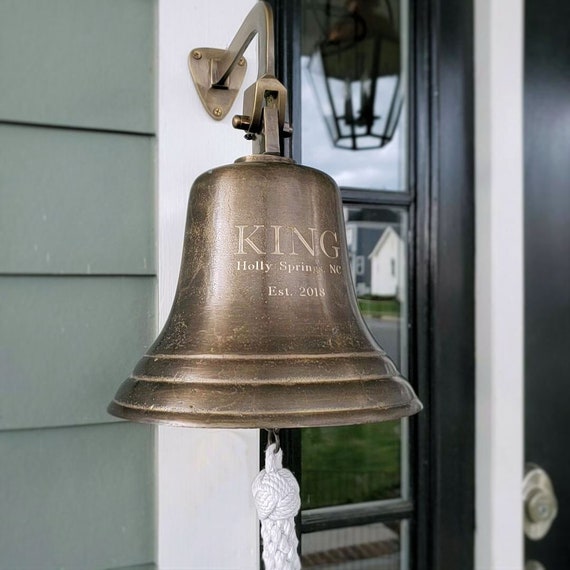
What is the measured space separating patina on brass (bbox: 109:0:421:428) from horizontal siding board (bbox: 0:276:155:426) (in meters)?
0.15

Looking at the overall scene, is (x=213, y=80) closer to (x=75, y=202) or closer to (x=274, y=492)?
(x=75, y=202)

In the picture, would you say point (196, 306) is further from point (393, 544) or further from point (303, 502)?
point (393, 544)

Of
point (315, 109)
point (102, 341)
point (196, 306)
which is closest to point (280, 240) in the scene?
point (196, 306)

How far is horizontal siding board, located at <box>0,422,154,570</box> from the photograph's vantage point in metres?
0.72

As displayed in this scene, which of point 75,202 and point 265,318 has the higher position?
point 75,202

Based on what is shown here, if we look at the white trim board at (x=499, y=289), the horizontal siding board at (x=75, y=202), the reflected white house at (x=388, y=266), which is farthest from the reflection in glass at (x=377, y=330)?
the horizontal siding board at (x=75, y=202)

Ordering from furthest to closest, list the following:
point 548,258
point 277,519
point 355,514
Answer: point 548,258 → point 355,514 → point 277,519

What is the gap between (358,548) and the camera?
3.24 ft

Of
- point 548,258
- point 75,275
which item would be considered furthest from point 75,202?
point 548,258

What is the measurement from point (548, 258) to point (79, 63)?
32.1 inches

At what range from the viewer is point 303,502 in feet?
3.03

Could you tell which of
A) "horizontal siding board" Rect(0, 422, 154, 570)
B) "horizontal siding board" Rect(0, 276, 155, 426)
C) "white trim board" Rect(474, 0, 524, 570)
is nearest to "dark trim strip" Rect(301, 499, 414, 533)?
"white trim board" Rect(474, 0, 524, 570)

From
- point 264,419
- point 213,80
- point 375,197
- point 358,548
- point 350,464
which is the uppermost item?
point 213,80

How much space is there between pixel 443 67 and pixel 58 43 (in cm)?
57
